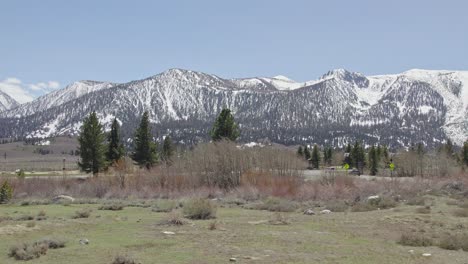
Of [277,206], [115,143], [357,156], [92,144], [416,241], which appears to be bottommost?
[416,241]

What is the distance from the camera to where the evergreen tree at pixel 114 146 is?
65.2 meters

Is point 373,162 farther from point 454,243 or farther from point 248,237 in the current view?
point 454,243

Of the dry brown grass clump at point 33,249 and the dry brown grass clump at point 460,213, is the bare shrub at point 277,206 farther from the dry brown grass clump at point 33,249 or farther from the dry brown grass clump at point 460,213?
the dry brown grass clump at point 33,249

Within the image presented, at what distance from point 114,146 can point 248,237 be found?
170 feet

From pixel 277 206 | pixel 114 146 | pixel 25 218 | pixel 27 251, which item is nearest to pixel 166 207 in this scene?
pixel 277 206

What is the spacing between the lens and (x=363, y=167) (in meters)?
107

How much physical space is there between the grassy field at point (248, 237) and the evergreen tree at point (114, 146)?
41.3 meters

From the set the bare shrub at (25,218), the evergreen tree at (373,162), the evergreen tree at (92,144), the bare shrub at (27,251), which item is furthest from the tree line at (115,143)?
the evergreen tree at (373,162)

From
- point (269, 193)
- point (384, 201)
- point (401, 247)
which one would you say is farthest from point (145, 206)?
point (401, 247)

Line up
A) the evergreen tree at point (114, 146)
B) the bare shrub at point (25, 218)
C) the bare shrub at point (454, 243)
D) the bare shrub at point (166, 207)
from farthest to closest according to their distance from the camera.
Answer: the evergreen tree at point (114, 146) → the bare shrub at point (166, 207) → the bare shrub at point (25, 218) → the bare shrub at point (454, 243)

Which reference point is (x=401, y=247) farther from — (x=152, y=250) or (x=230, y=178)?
(x=230, y=178)

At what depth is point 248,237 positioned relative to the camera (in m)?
16.9

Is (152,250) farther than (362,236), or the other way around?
(362,236)

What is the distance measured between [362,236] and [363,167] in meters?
92.7
